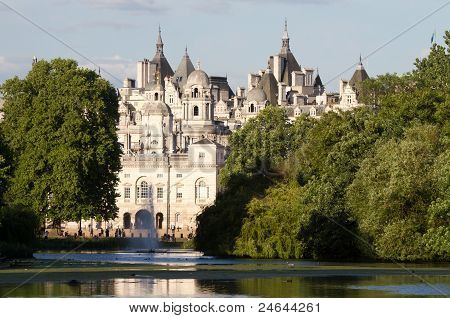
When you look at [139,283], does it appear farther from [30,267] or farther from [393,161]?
[393,161]

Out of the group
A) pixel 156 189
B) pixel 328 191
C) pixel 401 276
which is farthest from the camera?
pixel 156 189

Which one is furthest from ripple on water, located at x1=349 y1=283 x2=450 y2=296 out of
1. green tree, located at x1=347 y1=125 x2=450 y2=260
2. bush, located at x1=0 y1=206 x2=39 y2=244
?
bush, located at x1=0 y1=206 x2=39 y2=244

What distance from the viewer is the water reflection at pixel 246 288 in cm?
3534

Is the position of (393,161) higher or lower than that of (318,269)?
higher

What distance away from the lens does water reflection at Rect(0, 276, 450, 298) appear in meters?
35.3

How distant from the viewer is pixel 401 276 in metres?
42.1

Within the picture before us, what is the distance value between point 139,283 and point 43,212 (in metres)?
34.0

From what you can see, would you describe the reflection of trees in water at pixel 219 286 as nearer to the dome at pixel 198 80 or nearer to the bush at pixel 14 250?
the bush at pixel 14 250

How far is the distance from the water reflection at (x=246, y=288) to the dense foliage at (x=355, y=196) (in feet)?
26.0

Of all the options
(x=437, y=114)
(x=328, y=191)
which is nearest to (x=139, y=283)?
(x=328, y=191)

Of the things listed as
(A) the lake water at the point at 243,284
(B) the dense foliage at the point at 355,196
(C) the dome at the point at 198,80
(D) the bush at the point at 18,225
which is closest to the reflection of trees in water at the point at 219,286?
(A) the lake water at the point at 243,284

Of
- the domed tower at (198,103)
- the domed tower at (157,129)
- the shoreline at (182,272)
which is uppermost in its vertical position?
the domed tower at (198,103)

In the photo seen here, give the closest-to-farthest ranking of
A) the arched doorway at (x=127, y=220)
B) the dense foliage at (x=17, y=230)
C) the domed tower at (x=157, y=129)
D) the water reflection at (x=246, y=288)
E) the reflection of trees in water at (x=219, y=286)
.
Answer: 1. the water reflection at (x=246, y=288)
2. the reflection of trees in water at (x=219, y=286)
3. the dense foliage at (x=17, y=230)
4. the arched doorway at (x=127, y=220)
5. the domed tower at (x=157, y=129)

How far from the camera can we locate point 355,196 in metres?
54.9
